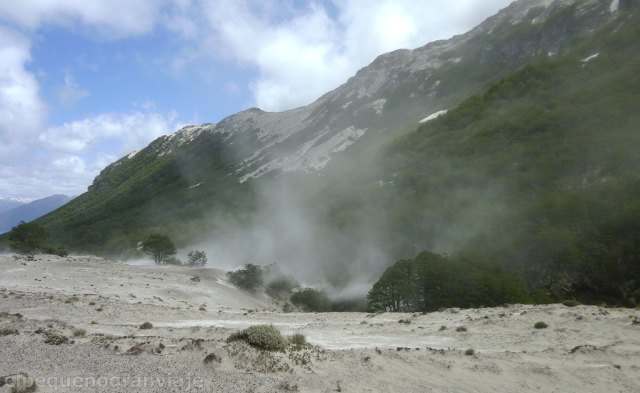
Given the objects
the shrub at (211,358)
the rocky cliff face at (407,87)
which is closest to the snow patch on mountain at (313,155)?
the rocky cliff face at (407,87)

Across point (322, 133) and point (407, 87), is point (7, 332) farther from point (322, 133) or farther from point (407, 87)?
point (407, 87)

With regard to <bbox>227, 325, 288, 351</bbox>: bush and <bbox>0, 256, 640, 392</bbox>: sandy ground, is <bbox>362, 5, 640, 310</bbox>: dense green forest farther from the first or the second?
<bbox>227, 325, 288, 351</bbox>: bush

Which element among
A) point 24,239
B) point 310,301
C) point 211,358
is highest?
point 24,239

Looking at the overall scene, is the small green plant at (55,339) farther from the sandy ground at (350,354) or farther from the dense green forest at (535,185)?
the dense green forest at (535,185)

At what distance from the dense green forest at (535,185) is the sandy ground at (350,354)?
10.1 m

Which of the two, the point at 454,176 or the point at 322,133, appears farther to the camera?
the point at 322,133

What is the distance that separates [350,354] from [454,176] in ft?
156

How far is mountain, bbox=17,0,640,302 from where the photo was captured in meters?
27.2

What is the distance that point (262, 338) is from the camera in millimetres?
9211

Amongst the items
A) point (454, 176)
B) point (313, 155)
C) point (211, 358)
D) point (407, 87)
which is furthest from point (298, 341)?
point (407, 87)

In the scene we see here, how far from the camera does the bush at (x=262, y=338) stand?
910cm

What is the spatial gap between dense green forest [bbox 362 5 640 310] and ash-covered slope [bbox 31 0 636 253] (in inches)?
597

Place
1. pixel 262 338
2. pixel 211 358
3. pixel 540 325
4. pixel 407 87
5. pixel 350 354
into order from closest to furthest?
pixel 211 358 < pixel 262 338 < pixel 350 354 < pixel 540 325 < pixel 407 87

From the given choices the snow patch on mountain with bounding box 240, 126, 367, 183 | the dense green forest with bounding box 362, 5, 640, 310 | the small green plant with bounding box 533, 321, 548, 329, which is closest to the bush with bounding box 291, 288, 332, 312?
the dense green forest with bounding box 362, 5, 640, 310
